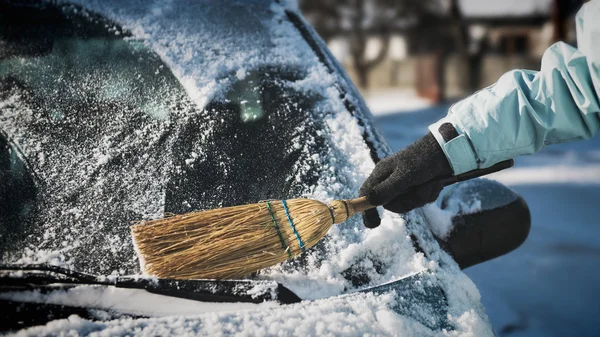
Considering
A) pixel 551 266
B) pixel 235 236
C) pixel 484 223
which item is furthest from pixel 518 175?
pixel 235 236

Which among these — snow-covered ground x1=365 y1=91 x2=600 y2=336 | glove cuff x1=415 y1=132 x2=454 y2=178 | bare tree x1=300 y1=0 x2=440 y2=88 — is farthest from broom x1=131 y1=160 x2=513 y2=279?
bare tree x1=300 y1=0 x2=440 y2=88

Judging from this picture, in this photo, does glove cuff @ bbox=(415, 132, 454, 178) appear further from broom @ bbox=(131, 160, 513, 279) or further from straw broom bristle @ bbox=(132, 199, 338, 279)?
straw broom bristle @ bbox=(132, 199, 338, 279)

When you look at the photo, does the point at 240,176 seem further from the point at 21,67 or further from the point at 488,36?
the point at 488,36

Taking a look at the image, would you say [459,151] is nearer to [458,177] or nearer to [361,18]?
[458,177]

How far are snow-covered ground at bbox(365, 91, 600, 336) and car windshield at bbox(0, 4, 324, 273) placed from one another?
0.63m

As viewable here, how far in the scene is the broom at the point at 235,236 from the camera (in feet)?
4.14

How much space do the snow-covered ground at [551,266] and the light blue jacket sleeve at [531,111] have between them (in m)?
0.54

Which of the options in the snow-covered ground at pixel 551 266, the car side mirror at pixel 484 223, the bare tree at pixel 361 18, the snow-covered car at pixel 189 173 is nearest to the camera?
the snow-covered car at pixel 189 173

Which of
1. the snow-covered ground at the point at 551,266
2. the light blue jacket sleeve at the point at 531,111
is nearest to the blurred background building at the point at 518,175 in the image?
the snow-covered ground at the point at 551,266

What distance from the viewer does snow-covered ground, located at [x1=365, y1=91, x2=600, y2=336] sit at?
8.00ft

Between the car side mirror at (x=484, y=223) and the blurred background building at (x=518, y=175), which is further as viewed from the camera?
the blurred background building at (x=518, y=175)

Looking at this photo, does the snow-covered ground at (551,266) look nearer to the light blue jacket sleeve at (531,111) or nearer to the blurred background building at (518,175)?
the blurred background building at (518,175)

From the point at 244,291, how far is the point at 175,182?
0.48 m

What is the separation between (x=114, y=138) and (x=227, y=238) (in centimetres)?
55
